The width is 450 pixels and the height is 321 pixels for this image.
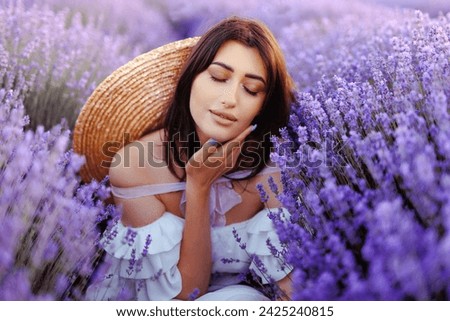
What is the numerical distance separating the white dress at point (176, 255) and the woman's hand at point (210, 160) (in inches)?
2.9

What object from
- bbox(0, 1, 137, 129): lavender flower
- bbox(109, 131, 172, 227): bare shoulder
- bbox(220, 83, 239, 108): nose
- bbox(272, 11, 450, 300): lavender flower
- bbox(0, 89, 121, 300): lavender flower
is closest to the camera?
bbox(272, 11, 450, 300): lavender flower

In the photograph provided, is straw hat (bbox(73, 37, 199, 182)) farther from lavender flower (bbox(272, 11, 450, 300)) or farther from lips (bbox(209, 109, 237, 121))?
lavender flower (bbox(272, 11, 450, 300))

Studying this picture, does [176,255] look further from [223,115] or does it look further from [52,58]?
[52,58]

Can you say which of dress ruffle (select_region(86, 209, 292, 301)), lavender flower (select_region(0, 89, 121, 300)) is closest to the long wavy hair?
dress ruffle (select_region(86, 209, 292, 301))

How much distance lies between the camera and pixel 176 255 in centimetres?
152

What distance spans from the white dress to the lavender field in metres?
0.09

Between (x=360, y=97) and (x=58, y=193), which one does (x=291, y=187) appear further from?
(x=58, y=193)

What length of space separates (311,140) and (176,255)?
0.49 m

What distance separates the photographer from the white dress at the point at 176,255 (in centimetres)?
147

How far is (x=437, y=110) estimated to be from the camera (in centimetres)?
106

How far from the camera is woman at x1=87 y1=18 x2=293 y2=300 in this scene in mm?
1463

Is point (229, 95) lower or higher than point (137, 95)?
higher

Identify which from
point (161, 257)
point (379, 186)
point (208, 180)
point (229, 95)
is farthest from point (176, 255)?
point (379, 186)

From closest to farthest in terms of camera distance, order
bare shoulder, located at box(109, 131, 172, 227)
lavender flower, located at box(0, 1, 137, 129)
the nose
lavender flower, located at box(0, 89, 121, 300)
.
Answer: lavender flower, located at box(0, 89, 121, 300), the nose, bare shoulder, located at box(109, 131, 172, 227), lavender flower, located at box(0, 1, 137, 129)
